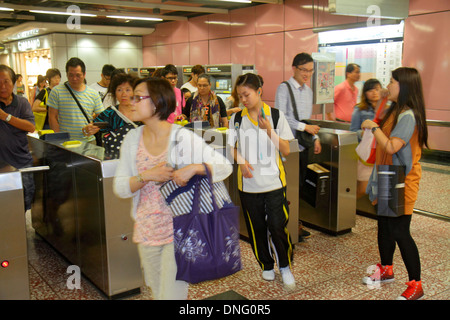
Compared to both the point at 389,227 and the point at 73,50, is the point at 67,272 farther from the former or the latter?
the point at 73,50

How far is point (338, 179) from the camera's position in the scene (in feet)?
13.3

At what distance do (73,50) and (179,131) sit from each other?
13.8 m

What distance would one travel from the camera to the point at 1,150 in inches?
129

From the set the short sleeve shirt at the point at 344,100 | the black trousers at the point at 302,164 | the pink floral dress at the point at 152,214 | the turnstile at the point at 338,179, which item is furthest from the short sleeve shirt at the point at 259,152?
the short sleeve shirt at the point at 344,100

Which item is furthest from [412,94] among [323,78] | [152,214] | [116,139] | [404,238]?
[323,78]

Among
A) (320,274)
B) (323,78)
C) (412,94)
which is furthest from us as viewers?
(323,78)

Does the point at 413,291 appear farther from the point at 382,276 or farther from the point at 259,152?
the point at 259,152

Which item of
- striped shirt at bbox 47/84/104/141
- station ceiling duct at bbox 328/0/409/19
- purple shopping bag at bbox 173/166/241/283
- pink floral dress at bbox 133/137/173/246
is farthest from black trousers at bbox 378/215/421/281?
station ceiling duct at bbox 328/0/409/19

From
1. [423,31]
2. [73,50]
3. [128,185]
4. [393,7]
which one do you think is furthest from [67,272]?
[73,50]

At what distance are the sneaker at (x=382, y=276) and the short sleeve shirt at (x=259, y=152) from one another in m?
0.91

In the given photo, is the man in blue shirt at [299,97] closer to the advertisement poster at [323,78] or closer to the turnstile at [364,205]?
the advertisement poster at [323,78]

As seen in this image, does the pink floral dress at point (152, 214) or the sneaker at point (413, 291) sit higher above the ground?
the pink floral dress at point (152, 214)

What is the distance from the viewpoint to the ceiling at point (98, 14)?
1027 cm

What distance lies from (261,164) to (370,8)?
3387 mm
